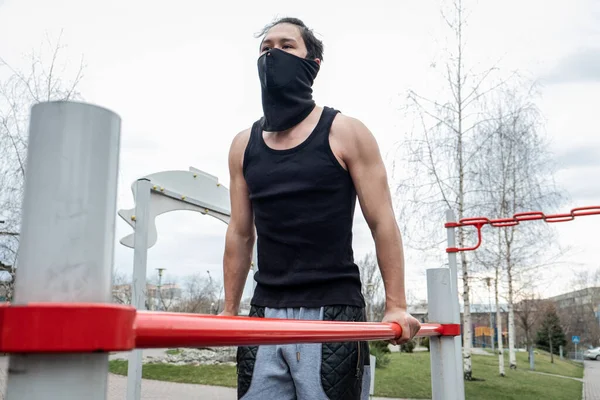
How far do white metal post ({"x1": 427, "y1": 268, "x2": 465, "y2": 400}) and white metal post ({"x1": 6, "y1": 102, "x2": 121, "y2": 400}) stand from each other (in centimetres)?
173

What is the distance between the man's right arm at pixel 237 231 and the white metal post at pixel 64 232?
4.12 ft

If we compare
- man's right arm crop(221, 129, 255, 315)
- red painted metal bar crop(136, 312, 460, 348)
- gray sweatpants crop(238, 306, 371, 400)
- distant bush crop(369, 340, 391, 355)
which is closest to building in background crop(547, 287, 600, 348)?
distant bush crop(369, 340, 391, 355)

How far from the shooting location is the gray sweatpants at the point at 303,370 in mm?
1443

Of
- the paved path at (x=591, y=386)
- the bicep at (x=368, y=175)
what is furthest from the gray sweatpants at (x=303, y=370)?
the paved path at (x=591, y=386)

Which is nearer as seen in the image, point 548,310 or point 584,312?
point 548,310

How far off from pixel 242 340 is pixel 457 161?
12824 millimetres

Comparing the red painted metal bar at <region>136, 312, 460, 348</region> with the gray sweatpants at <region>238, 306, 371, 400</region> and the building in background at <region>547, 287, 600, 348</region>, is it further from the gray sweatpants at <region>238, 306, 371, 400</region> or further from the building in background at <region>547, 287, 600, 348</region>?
the building in background at <region>547, 287, 600, 348</region>

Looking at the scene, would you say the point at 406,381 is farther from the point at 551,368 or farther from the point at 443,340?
the point at 551,368

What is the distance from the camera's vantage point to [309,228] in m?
1.56

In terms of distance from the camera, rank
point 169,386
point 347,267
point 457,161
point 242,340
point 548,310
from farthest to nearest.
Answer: point 548,310 < point 457,161 < point 169,386 < point 347,267 < point 242,340

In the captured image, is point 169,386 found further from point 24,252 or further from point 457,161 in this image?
point 24,252

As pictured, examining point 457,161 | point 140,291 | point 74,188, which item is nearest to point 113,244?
point 74,188

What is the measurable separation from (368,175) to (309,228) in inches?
9.1

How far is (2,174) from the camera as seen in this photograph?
746 cm
